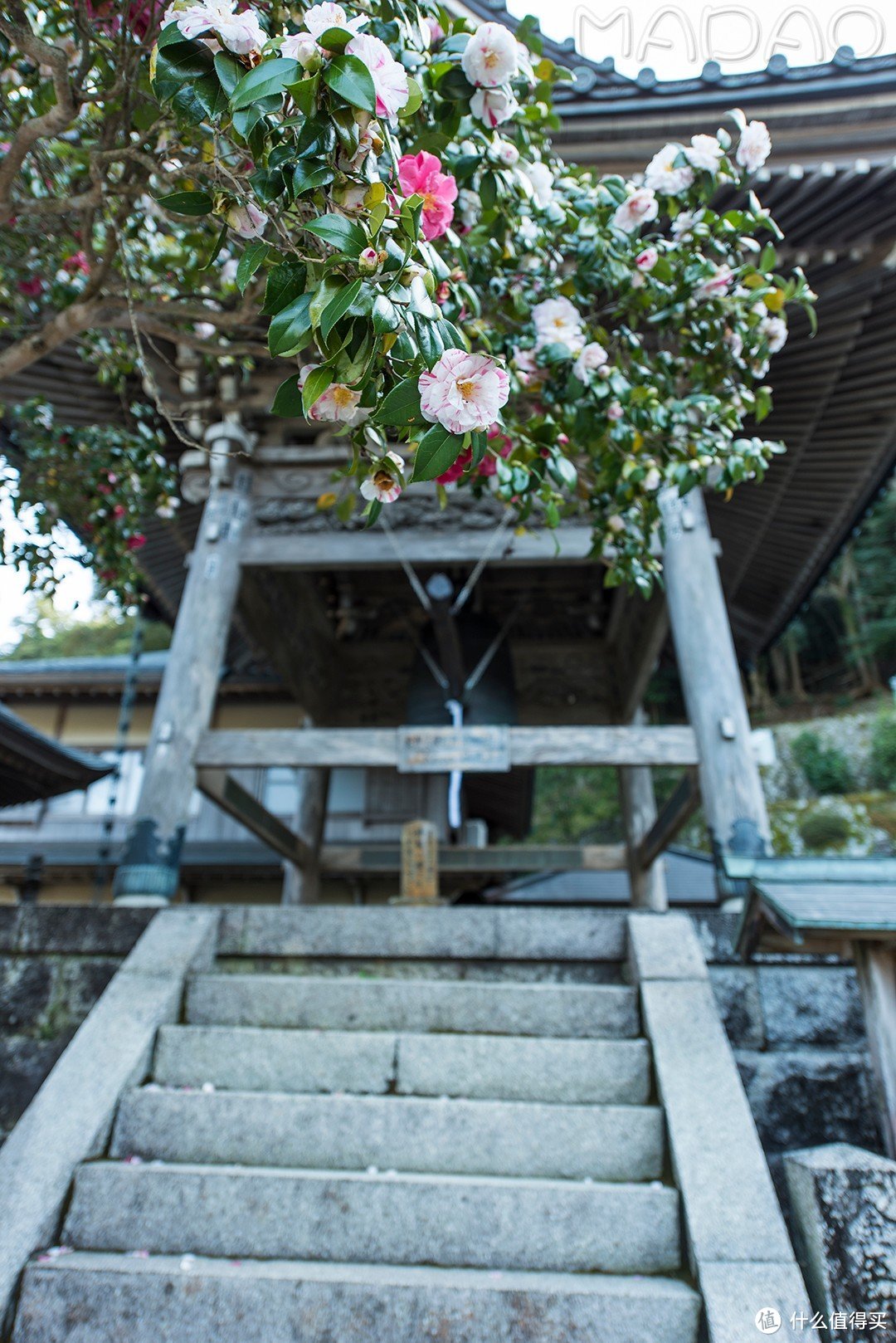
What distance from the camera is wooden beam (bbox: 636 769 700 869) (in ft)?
16.8

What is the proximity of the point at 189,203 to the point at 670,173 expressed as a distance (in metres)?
1.78

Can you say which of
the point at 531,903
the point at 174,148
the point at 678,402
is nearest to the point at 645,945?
the point at 678,402

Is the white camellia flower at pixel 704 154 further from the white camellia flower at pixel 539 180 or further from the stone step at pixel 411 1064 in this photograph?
the stone step at pixel 411 1064

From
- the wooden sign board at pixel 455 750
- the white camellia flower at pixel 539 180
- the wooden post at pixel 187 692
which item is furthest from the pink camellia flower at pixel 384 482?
the wooden sign board at pixel 455 750

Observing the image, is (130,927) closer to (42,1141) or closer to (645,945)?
(42,1141)

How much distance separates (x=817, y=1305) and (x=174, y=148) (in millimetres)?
3376

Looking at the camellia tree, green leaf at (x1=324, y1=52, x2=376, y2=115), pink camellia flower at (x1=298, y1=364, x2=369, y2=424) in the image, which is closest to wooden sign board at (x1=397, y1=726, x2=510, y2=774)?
the camellia tree

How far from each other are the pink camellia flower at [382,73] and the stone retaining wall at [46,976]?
3.43m

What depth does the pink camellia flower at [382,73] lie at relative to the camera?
1.42 meters

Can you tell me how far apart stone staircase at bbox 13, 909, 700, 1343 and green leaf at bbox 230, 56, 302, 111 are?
2602mm

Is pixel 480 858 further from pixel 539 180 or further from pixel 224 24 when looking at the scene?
pixel 224 24

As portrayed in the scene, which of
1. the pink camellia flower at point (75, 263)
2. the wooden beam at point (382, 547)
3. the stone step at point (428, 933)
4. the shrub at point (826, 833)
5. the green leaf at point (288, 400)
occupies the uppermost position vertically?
the shrub at point (826, 833)

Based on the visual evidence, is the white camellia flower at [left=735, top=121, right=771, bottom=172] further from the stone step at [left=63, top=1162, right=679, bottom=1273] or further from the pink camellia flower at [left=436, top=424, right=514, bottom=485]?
the stone step at [left=63, top=1162, right=679, bottom=1273]

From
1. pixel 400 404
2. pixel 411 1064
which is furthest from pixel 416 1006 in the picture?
pixel 400 404
